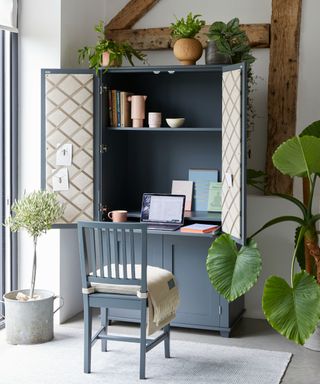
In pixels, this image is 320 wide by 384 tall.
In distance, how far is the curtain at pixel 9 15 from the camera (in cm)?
493

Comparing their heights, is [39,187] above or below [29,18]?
below

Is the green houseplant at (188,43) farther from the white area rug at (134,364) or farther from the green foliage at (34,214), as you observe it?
the white area rug at (134,364)

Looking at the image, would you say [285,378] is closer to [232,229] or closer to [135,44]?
[232,229]

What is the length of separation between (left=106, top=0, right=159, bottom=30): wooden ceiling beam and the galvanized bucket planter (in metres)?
2.27

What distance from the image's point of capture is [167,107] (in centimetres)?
545

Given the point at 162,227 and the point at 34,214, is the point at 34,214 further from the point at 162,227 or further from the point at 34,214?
the point at 162,227

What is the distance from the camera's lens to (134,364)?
170 inches

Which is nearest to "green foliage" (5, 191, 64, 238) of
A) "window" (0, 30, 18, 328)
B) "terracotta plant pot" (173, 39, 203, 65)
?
"window" (0, 30, 18, 328)

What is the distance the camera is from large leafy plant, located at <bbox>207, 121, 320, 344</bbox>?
3.95 m

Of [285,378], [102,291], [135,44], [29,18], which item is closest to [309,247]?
[285,378]

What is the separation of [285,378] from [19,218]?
6.27ft

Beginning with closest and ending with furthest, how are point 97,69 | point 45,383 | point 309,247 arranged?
point 45,383
point 309,247
point 97,69

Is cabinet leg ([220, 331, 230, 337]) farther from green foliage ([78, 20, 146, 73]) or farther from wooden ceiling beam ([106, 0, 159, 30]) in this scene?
wooden ceiling beam ([106, 0, 159, 30])

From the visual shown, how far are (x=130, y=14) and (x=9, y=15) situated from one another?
103 centimetres
